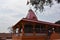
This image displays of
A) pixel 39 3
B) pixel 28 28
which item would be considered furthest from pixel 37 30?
pixel 39 3

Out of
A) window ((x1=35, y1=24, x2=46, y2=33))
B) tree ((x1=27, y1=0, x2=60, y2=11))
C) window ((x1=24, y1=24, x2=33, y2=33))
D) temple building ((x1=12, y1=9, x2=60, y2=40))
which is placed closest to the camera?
tree ((x1=27, y1=0, x2=60, y2=11))

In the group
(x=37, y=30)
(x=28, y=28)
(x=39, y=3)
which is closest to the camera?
(x=39, y=3)

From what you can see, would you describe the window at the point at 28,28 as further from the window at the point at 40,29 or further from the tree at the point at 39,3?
the tree at the point at 39,3

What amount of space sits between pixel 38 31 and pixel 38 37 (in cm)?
93

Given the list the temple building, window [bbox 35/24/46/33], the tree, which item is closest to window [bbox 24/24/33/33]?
the temple building

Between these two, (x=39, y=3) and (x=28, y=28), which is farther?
(x=28, y=28)

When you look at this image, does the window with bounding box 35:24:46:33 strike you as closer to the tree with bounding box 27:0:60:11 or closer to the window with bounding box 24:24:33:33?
the window with bounding box 24:24:33:33

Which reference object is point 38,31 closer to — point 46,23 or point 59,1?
point 46,23

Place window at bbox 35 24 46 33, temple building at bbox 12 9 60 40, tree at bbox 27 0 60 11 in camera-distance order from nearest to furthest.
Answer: tree at bbox 27 0 60 11
temple building at bbox 12 9 60 40
window at bbox 35 24 46 33

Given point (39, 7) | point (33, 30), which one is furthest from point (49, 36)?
point (39, 7)

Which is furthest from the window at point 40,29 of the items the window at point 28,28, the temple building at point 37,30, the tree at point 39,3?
the tree at point 39,3

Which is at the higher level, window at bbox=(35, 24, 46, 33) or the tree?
the tree

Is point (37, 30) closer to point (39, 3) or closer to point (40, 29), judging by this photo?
point (40, 29)

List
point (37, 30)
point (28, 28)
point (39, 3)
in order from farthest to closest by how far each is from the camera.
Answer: point (28, 28), point (37, 30), point (39, 3)
